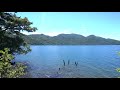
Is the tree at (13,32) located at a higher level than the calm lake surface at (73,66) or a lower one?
higher

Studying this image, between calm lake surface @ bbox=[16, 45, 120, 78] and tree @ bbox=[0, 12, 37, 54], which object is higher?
tree @ bbox=[0, 12, 37, 54]

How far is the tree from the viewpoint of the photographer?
19.7 m

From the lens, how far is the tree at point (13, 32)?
1974 centimetres

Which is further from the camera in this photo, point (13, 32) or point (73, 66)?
point (73, 66)

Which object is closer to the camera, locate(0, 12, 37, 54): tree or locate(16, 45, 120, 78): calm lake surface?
locate(0, 12, 37, 54): tree

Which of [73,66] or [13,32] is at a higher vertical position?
[13,32]

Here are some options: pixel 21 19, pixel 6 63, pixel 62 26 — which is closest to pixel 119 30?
pixel 62 26

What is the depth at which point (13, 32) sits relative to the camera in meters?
21.2

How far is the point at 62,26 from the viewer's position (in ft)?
320

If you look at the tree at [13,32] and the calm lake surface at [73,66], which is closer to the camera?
the tree at [13,32]
